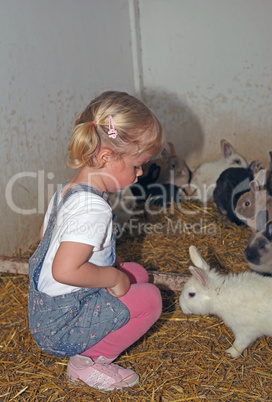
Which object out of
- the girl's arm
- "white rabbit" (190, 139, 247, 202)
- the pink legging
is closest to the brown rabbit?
"white rabbit" (190, 139, 247, 202)

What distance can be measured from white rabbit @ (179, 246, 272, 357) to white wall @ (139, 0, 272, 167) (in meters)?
2.70

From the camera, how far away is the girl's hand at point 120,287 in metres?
2.27

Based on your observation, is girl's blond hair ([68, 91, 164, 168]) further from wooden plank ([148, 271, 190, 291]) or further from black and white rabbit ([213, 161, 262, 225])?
black and white rabbit ([213, 161, 262, 225])

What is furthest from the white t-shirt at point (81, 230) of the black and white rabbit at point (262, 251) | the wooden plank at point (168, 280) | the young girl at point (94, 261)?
the black and white rabbit at point (262, 251)

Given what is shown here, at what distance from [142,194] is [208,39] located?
1.82 meters

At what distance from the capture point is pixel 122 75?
4973 millimetres

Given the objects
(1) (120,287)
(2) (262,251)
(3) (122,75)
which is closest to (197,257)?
(2) (262,251)

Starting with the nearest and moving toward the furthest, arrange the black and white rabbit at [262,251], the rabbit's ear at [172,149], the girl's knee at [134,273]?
1. the girl's knee at [134,273]
2. the black and white rabbit at [262,251]
3. the rabbit's ear at [172,149]

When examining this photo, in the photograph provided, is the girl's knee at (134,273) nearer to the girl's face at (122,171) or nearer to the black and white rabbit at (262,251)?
the girl's face at (122,171)

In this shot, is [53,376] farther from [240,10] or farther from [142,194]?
[240,10]

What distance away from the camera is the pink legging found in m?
2.39

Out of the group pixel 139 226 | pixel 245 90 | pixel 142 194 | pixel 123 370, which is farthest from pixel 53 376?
pixel 245 90

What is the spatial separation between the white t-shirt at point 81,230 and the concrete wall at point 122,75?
1.65m

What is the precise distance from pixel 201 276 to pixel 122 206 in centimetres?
177
